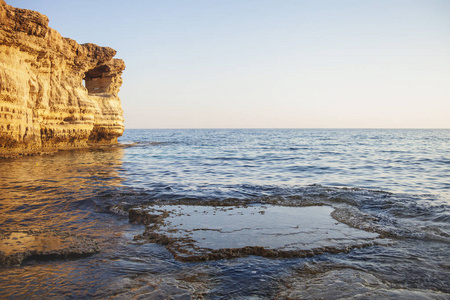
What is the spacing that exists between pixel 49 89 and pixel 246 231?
19.4 meters

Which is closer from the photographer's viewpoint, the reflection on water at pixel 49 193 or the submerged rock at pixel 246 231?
the submerged rock at pixel 246 231

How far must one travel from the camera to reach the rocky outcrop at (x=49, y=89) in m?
15.1

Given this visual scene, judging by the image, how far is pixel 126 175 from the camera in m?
12.0

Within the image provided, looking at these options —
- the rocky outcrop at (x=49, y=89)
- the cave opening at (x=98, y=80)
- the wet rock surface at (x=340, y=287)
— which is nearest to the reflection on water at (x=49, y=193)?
the rocky outcrop at (x=49, y=89)

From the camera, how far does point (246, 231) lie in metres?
5.27

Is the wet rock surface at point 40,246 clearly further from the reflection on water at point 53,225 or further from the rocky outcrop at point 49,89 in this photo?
the rocky outcrop at point 49,89

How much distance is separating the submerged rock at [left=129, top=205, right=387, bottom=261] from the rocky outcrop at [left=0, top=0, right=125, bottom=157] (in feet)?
42.3

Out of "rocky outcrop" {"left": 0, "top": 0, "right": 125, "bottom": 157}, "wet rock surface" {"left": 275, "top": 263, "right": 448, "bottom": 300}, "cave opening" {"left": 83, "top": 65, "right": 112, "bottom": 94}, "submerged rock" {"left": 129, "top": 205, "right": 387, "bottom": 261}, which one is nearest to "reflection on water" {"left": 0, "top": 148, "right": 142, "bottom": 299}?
"submerged rock" {"left": 129, "top": 205, "right": 387, "bottom": 261}

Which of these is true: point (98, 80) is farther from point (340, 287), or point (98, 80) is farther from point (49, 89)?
point (340, 287)

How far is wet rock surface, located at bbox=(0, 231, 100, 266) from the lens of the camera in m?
3.95

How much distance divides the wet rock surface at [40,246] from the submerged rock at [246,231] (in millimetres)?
962

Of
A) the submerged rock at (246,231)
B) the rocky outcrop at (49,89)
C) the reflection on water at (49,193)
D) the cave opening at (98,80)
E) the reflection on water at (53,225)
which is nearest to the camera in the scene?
the reflection on water at (53,225)

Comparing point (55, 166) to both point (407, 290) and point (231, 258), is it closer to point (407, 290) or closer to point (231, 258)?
point (231, 258)

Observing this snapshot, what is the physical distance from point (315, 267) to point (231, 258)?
3.54ft
